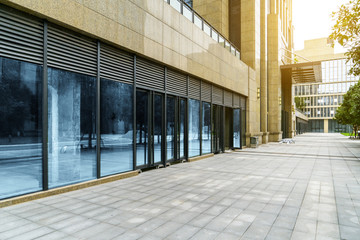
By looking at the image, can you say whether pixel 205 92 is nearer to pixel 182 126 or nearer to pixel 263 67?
pixel 182 126

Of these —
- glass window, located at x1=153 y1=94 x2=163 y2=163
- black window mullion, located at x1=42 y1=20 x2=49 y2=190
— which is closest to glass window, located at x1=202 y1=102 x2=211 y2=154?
glass window, located at x1=153 y1=94 x2=163 y2=163

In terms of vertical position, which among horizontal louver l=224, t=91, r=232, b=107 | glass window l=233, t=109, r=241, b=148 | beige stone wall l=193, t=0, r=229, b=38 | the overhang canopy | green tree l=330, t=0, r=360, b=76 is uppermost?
beige stone wall l=193, t=0, r=229, b=38

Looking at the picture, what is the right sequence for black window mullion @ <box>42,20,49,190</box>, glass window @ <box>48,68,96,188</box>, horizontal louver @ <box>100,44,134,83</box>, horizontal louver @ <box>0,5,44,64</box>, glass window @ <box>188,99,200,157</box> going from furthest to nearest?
1. glass window @ <box>188,99,200,157</box>
2. horizontal louver @ <box>100,44,134,83</box>
3. glass window @ <box>48,68,96,188</box>
4. black window mullion @ <box>42,20,49,190</box>
5. horizontal louver @ <box>0,5,44,64</box>

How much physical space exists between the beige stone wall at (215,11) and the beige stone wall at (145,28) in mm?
6351

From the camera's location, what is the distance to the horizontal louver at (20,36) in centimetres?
543

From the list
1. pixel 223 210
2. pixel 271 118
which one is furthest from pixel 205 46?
pixel 271 118

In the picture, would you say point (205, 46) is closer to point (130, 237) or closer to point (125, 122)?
point (125, 122)

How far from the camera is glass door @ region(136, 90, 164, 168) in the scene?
9.46 m

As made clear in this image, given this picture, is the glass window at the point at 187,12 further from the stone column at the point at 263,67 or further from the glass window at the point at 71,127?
the stone column at the point at 263,67

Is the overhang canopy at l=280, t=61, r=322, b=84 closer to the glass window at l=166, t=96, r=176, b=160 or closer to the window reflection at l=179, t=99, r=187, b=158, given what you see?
the window reflection at l=179, t=99, r=187, b=158

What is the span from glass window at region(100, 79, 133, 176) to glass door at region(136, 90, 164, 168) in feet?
1.66

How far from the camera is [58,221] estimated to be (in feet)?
14.9

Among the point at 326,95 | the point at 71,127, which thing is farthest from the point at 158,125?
the point at 326,95

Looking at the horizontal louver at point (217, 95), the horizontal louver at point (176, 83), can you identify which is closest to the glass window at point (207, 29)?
the horizontal louver at point (217, 95)
